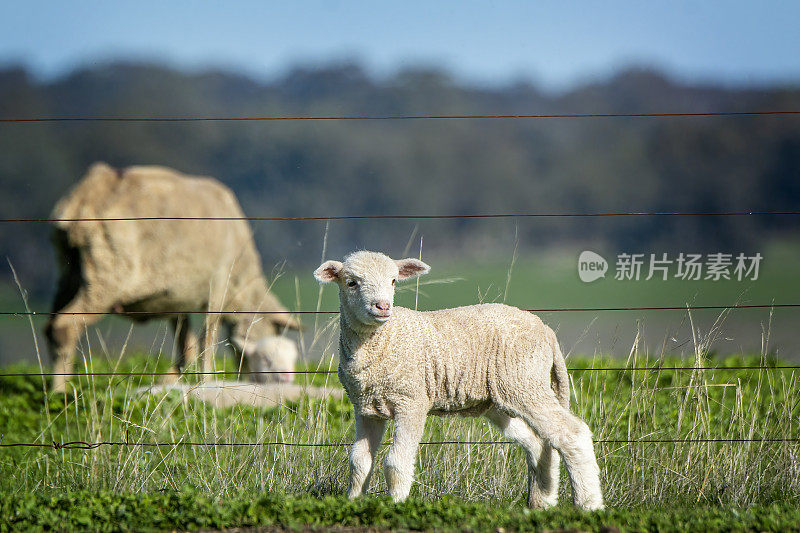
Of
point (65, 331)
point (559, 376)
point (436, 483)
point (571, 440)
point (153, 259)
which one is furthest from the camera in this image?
point (153, 259)

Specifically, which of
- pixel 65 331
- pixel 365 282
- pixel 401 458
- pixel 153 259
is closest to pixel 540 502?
pixel 401 458

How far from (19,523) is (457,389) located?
2457 millimetres

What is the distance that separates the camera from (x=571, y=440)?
504 centimetres

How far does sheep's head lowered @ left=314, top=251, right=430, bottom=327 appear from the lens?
4.85 m

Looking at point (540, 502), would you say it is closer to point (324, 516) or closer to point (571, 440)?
point (571, 440)

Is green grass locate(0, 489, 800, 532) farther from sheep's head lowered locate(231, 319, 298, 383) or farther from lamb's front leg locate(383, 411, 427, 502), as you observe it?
sheep's head lowered locate(231, 319, 298, 383)

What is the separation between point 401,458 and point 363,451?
10.6 inches

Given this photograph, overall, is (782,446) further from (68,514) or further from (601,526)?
(68,514)

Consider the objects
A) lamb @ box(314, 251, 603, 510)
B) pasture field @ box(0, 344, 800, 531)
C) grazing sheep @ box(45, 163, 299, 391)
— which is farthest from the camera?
grazing sheep @ box(45, 163, 299, 391)

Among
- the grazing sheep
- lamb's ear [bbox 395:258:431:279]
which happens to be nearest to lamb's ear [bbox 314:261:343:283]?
lamb's ear [bbox 395:258:431:279]

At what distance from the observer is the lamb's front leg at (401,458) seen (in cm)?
491

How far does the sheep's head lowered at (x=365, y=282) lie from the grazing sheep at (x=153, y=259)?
202 inches

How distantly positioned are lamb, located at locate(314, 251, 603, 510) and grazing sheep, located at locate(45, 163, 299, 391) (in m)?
5.09

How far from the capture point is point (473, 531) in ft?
14.4
